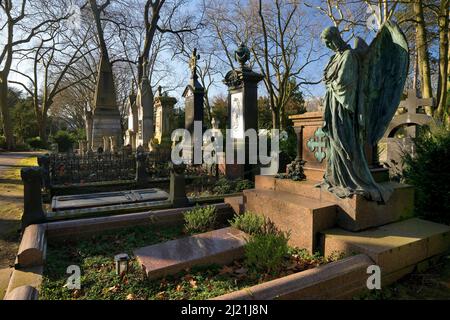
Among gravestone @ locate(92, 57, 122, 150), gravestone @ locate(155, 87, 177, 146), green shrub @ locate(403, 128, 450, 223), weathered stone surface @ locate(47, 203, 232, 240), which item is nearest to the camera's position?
weathered stone surface @ locate(47, 203, 232, 240)

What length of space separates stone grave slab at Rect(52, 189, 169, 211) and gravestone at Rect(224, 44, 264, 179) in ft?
10.3

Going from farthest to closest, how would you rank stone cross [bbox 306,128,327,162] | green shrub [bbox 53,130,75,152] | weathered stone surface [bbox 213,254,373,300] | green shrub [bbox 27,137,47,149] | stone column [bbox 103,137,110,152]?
green shrub [bbox 53,130,75,152] → green shrub [bbox 27,137,47,149] → stone column [bbox 103,137,110,152] → stone cross [bbox 306,128,327,162] → weathered stone surface [bbox 213,254,373,300]

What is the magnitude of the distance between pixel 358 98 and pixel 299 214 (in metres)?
1.83

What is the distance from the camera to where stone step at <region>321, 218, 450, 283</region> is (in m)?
3.52

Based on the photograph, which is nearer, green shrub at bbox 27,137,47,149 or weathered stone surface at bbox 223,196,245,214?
weathered stone surface at bbox 223,196,245,214

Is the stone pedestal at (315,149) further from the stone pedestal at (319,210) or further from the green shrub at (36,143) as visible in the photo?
the green shrub at (36,143)

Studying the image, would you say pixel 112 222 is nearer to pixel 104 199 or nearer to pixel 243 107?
pixel 104 199

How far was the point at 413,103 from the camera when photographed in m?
10.5

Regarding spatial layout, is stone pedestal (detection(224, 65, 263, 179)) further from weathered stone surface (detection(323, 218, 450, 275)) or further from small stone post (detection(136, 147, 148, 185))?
weathered stone surface (detection(323, 218, 450, 275))

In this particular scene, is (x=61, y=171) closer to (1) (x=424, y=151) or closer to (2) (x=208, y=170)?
(2) (x=208, y=170)

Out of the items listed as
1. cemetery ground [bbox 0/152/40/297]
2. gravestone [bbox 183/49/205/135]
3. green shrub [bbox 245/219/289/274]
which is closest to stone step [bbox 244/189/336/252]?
green shrub [bbox 245/219/289/274]

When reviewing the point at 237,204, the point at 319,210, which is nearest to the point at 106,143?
the point at 237,204

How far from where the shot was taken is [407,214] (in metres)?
4.73
